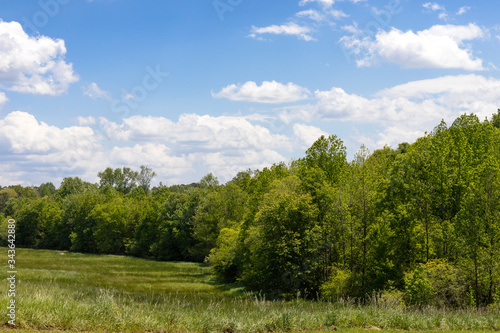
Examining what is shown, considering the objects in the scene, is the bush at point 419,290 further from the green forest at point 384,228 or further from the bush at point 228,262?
the bush at point 228,262

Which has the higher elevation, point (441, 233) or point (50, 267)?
point (441, 233)

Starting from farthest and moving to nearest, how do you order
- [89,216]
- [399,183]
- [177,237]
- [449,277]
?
[89,216], [177,237], [399,183], [449,277]

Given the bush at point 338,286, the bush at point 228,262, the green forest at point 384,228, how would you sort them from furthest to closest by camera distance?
the bush at point 228,262
the bush at point 338,286
the green forest at point 384,228

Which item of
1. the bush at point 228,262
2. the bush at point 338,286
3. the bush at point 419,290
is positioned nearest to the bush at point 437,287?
the bush at point 419,290

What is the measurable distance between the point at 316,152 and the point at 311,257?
41.3ft

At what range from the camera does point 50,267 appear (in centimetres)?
5906

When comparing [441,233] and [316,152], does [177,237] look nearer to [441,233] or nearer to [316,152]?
[316,152]

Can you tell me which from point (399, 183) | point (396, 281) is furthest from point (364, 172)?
point (396, 281)

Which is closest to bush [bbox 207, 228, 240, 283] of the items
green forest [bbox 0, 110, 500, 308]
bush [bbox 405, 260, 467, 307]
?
green forest [bbox 0, 110, 500, 308]

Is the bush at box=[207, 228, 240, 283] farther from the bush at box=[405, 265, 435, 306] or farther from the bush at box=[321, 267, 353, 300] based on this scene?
the bush at box=[405, 265, 435, 306]

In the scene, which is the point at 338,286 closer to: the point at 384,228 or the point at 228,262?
the point at 384,228

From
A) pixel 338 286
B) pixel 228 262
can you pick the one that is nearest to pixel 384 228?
pixel 338 286

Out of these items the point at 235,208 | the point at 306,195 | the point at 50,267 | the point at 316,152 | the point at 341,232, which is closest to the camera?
the point at 341,232

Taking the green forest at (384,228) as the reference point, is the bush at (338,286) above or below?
below
